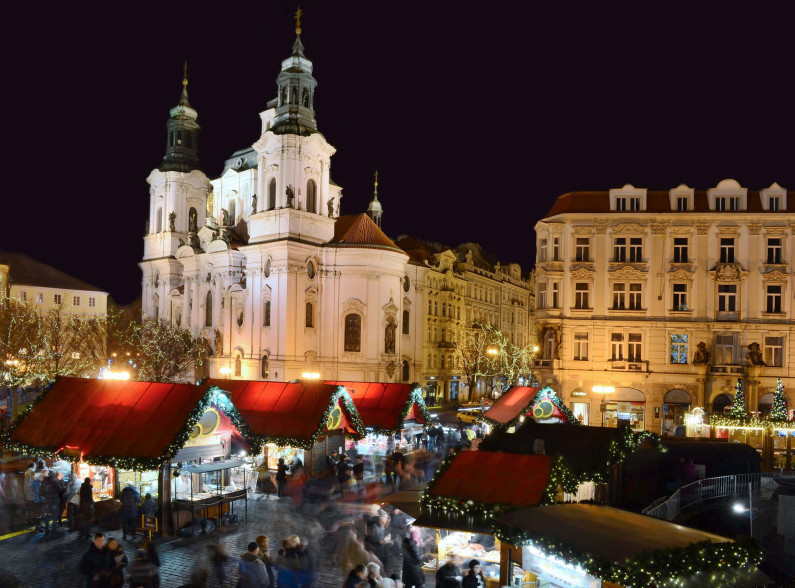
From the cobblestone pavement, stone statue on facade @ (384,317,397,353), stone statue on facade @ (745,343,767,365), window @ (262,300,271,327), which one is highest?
window @ (262,300,271,327)

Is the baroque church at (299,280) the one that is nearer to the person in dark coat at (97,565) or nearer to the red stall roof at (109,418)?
the red stall roof at (109,418)

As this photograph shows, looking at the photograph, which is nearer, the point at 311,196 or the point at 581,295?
the point at 581,295

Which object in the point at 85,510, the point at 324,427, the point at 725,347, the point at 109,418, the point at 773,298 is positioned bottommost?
the point at 85,510

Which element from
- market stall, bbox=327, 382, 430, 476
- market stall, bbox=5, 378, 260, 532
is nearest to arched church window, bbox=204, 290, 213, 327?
market stall, bbox=327, 382, 430, 476

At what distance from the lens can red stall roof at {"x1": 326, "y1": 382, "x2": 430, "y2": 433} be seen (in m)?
26.2

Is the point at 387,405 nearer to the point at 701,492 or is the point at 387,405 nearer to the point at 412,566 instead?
the point at 701,492

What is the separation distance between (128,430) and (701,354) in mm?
29900

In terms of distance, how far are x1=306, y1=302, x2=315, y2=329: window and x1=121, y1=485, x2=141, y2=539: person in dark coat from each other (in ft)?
116

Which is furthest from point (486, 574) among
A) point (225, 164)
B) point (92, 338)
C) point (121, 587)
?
point (225, 164)

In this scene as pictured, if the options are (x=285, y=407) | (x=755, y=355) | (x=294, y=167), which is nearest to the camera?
(x=285, y=407)

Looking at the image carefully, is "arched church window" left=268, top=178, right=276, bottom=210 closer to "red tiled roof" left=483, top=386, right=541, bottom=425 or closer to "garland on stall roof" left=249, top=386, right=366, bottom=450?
"red tiled roof" left=483, top=386, right=541, bottom=425

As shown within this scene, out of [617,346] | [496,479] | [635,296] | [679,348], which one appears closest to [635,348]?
[617,346]

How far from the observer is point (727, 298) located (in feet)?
128

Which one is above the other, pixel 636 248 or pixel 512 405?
pixel 636 248
